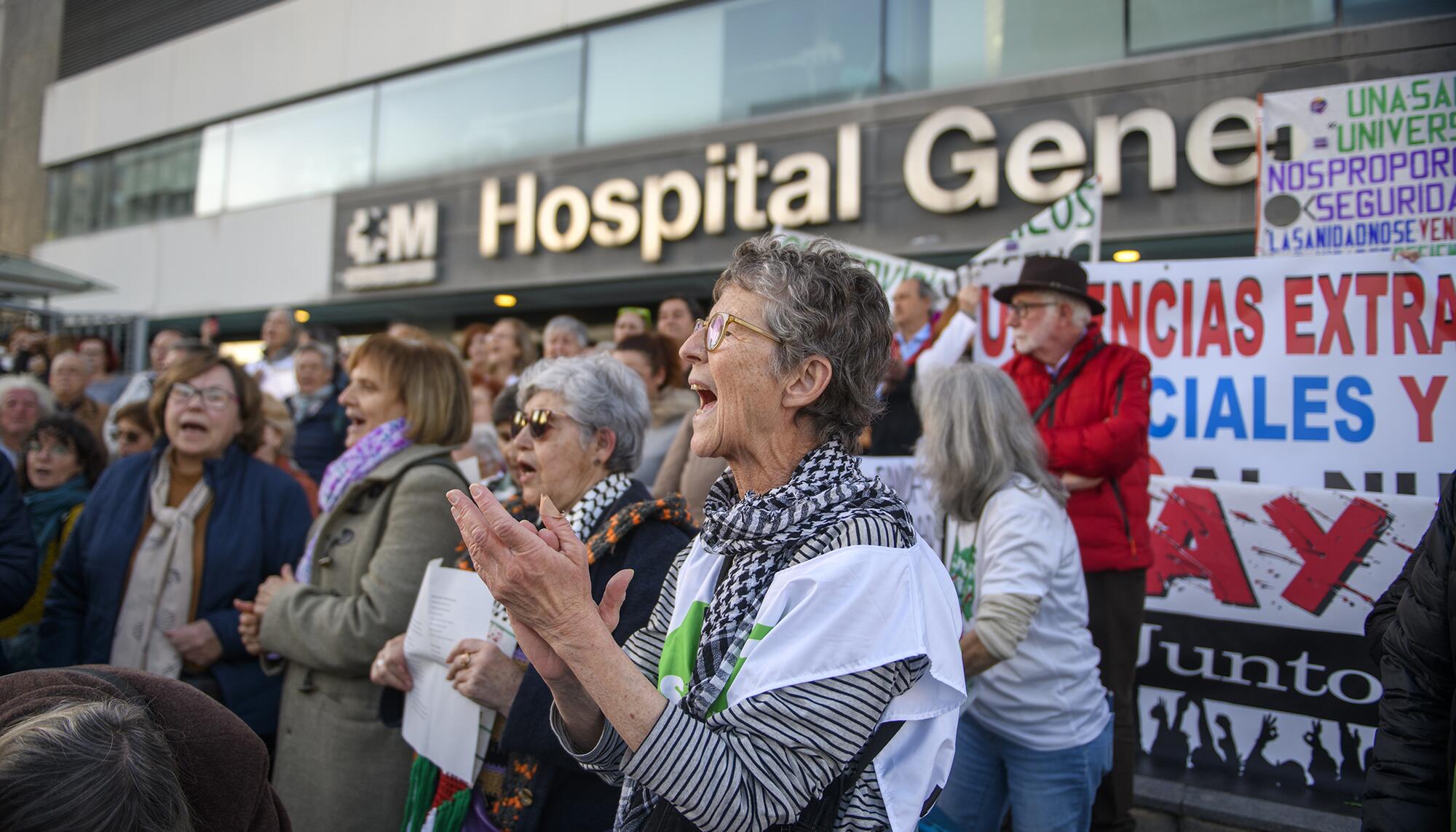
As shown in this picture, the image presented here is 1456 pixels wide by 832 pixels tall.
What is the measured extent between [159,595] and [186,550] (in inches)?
6.8

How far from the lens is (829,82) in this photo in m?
11.0

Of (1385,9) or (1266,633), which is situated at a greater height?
(1385,9)

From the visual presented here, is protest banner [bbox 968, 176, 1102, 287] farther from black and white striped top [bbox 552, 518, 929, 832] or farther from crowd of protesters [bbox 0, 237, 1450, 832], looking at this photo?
black and white striped top [bbox 552, 518, 929, 832]

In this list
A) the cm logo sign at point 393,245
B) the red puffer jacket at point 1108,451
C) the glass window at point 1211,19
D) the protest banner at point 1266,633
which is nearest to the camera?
the red puffer jacket at point 1108,451

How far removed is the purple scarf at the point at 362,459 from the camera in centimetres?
307

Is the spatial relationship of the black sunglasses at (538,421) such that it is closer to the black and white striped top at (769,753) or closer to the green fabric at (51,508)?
the black and white striped top at (769,753)

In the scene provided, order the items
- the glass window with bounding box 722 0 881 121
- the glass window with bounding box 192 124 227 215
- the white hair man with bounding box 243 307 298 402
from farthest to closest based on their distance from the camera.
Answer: the glass window with bounding box 192 124 227 215 < the glass window with bounding box 722 0 881 121 < the white hair man with bounding box 243 307 298 402

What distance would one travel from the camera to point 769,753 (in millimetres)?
1290

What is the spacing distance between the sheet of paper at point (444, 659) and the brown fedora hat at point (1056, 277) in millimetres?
2449

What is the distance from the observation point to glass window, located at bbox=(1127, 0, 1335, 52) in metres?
8.41

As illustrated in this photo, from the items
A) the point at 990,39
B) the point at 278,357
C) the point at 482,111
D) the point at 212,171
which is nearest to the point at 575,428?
the point at 278,357

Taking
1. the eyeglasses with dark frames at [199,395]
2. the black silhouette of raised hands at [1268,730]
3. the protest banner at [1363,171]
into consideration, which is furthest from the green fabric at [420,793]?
the protest banner at [1363,171]

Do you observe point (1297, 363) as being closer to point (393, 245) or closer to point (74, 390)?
point (74, 390)

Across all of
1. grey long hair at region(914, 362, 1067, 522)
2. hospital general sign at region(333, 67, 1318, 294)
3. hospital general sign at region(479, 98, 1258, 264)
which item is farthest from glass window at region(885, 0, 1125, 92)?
grey long hair at region(914, 362, 1067, 522)
